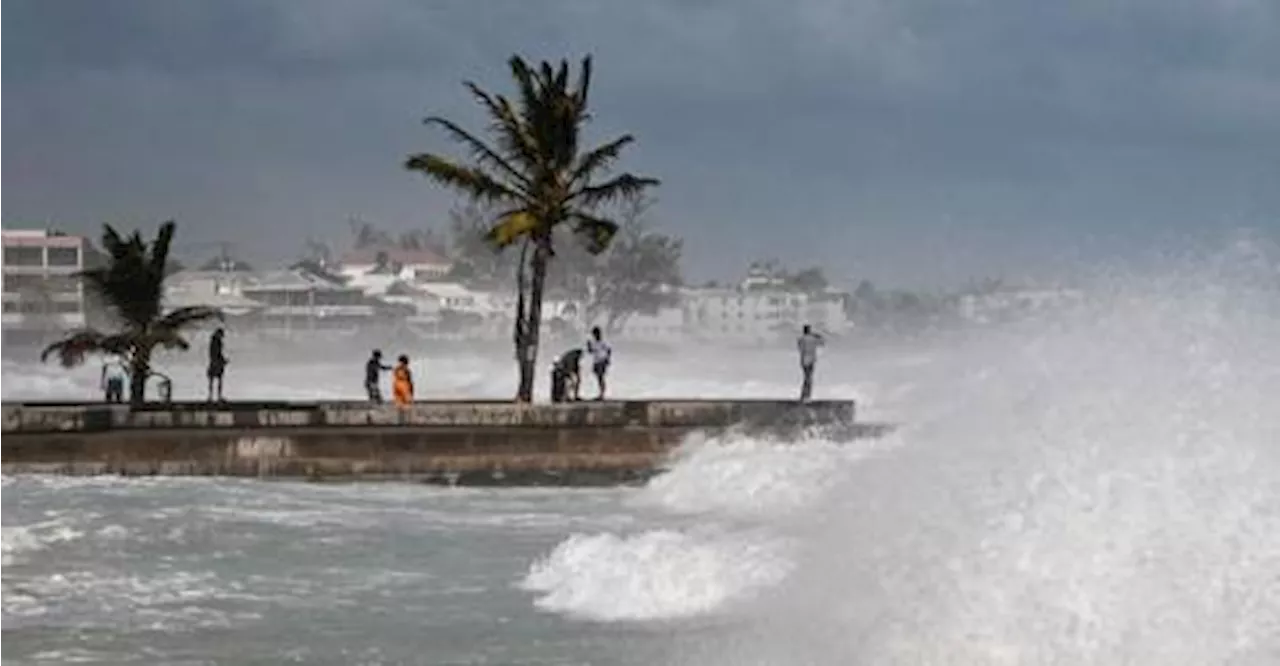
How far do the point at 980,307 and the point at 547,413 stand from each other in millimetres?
42667

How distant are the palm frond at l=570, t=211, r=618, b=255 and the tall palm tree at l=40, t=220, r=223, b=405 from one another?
16.6 ft

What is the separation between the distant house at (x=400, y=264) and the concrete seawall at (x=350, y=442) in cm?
12527

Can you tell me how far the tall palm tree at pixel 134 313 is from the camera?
907 inches

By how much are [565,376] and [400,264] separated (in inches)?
5282

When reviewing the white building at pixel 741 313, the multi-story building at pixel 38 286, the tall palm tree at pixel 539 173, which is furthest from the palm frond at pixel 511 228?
the white building at pixel 741 313

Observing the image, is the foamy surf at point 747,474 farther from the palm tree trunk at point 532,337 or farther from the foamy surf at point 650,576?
the foamy surf at point 650,576

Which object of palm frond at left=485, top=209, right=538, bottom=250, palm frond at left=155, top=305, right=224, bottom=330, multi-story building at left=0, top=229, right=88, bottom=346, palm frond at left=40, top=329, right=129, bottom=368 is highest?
multi-story building at left=0, top=229, right=88, bottom=346

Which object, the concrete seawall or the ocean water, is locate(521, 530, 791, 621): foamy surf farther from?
the concrete seawall

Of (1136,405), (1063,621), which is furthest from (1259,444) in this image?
(1063,621)

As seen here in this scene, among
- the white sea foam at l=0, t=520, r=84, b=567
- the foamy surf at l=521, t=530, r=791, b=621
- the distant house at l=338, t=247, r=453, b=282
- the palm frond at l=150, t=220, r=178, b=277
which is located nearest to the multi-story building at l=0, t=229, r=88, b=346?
the distant house at l=338, t=247, r=453, b=282

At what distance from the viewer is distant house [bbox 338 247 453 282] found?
15062cm

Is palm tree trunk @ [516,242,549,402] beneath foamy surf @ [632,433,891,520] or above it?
above

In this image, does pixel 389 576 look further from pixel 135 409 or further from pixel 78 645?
pixel 135 409

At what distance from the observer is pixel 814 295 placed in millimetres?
151875
